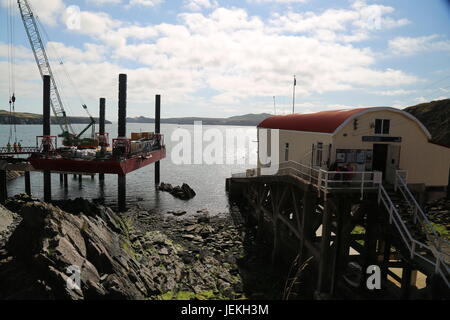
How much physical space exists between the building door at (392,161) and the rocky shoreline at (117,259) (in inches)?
413

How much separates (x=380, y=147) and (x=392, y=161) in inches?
43.1

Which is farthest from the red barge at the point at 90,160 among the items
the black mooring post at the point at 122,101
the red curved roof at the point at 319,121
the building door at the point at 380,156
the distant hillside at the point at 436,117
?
the distant hillside at the point at 436,117

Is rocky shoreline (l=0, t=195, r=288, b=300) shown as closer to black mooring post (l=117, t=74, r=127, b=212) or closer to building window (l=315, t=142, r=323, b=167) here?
black mooring post (l=117, t=74, r=127, b=212)

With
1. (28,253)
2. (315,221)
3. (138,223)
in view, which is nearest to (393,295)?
(315,221)

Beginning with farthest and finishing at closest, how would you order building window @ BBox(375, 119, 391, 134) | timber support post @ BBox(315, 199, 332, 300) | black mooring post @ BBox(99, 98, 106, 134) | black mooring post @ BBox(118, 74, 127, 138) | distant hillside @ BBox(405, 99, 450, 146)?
1. distant hillside @ BBox(405, 99, 450, 146)
2. black mooring post @ BBox(99, 98, 106, 134)
3. black mooring post @ BBox(118, 74, 127, 138)
4. building window @ BBox(375, 119, 391, 134)
5. timber support post @ BBox(315, 199, 332, 300)

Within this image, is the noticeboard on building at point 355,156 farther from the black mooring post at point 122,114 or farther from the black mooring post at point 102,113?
the black mooring post at point 102,113

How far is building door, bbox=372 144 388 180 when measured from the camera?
18438 millimetres

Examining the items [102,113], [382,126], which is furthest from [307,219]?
[102,113]

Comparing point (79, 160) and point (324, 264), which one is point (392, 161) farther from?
point (79, 160)

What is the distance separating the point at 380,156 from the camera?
18.5m

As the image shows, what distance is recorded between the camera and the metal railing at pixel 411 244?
1228cm

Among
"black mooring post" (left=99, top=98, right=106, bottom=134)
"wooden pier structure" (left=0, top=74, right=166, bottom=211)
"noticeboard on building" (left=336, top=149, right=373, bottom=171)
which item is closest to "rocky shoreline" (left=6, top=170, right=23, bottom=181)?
"wooden pier structure" (left=0, top=74, right=166, bottom=211)

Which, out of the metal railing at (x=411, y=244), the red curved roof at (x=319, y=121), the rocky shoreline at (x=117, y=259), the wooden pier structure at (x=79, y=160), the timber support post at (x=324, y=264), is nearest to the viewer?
the metal railing at (x=411, y=244)
